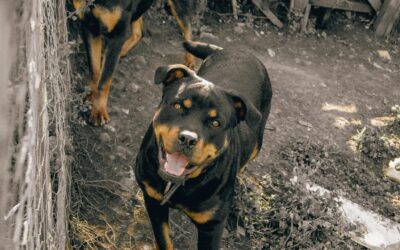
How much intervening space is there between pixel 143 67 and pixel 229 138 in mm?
2706

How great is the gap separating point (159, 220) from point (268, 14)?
432 centimetres

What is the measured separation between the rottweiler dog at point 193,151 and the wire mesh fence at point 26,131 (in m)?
0.58

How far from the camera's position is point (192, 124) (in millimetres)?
3146

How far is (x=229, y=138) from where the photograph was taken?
3350 mm

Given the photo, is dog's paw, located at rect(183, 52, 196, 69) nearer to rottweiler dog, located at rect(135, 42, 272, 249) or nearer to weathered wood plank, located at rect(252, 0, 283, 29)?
weathered wood plank, located at rect(252, 0, 283, 29)

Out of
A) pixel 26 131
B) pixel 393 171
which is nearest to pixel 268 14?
pixel 393 171

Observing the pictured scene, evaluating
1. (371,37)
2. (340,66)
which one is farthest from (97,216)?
(371,37)

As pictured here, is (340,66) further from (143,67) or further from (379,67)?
(143,67)

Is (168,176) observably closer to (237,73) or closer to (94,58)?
(237,73)

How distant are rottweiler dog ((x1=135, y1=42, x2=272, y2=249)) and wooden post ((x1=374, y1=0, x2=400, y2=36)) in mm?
4716

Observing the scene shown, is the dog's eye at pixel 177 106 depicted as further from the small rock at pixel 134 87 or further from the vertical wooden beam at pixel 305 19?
the vertical wooden beam at pixel 305 19

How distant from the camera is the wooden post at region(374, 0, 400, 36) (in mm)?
7445

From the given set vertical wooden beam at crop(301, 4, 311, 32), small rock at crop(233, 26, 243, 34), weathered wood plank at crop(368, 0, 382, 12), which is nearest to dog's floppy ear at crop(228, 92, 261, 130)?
small rock at crop(233, 26, 243, 34)

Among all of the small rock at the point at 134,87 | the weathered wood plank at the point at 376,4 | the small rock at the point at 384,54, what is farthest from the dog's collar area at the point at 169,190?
the weathered wood plank at the point at 376,4
